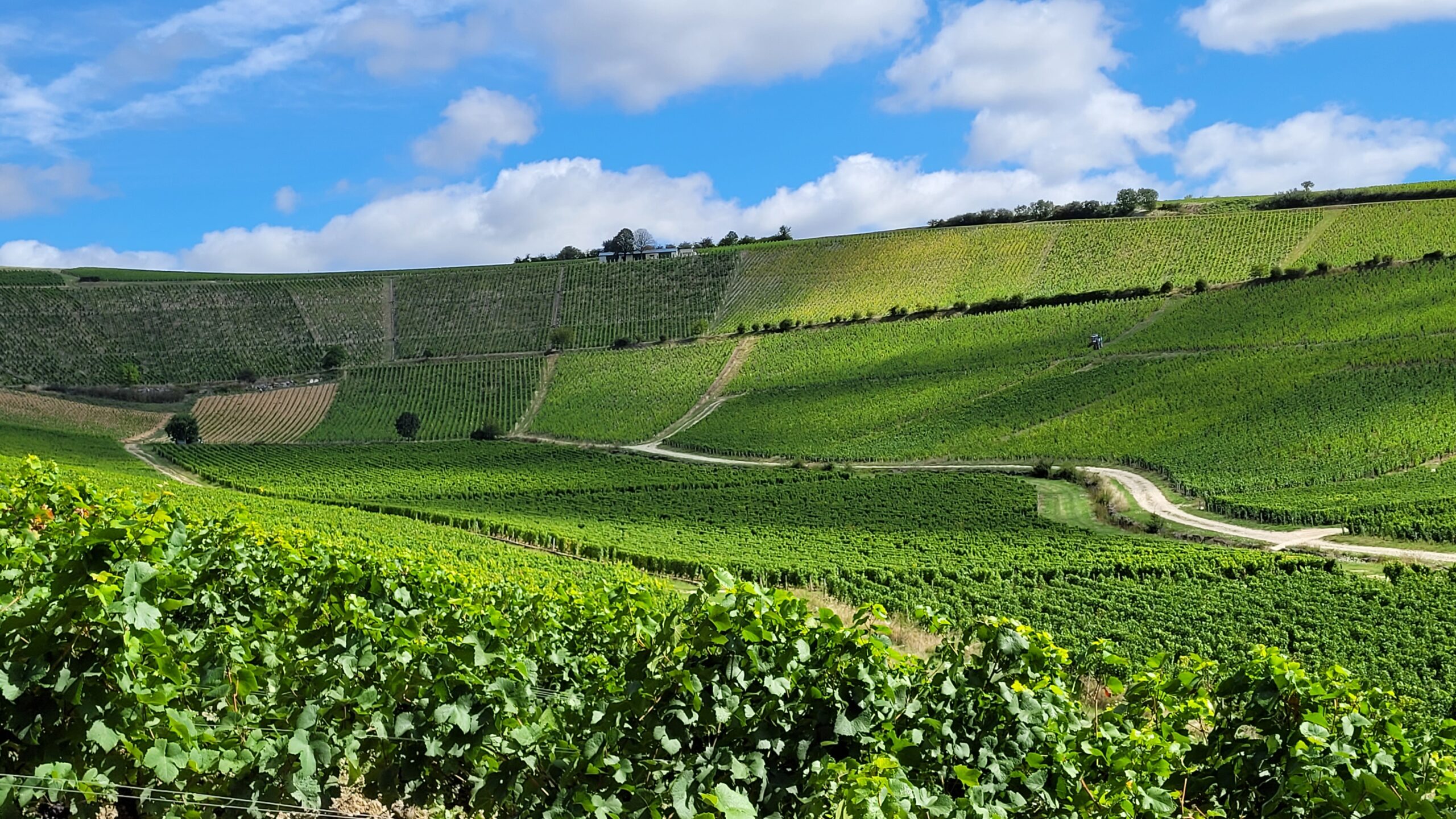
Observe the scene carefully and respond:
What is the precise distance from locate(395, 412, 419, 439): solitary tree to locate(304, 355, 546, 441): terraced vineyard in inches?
32.8

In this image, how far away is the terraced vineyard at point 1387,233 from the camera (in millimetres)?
102312

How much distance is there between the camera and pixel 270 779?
21.1ft

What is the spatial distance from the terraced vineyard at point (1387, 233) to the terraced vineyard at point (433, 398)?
7858cm

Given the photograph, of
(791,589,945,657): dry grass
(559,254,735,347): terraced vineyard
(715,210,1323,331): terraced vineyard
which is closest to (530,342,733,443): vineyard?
(559,254,735,347): terraced vineyard

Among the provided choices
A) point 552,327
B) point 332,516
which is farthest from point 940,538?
point 552,327

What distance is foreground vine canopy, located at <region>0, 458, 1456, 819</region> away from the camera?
19.9ft

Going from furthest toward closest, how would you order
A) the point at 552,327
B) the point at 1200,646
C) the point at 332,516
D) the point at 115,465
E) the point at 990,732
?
the point at 552,327 → the point at 115,465 → the point at 332,516 → the point at 1200,646 → the point at 990,732

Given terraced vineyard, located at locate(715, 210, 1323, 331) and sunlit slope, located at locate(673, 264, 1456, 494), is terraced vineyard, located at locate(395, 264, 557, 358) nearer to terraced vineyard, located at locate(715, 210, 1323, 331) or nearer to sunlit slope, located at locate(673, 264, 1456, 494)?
terraced vineyard, located at locate(715, 210, 1323, 331)

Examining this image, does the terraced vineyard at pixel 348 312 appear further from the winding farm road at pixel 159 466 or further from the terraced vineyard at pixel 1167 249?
the terraced vineyard at pixel 1167 249

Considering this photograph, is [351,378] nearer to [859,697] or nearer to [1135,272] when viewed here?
A: [1135,272]

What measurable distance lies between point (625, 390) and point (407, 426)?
67.1ft

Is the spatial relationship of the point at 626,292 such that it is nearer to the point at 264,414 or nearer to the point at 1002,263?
the point at 1002,263

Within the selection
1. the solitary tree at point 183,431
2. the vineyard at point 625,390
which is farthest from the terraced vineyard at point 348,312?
the solitary tree at point 183,431

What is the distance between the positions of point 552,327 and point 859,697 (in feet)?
398
